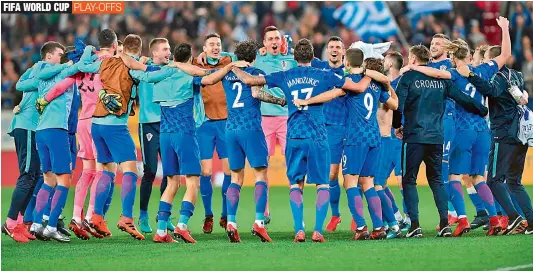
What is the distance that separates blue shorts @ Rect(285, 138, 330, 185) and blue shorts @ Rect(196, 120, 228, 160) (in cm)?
221

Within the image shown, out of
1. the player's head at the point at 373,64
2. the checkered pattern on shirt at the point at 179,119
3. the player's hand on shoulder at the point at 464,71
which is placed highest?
the player's head at the point at 373,64

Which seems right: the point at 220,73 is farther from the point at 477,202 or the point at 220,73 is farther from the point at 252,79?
the point at 477,202

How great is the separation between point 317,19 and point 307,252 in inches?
570

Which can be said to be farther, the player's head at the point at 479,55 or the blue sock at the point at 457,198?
the player's head at the point at 479,55

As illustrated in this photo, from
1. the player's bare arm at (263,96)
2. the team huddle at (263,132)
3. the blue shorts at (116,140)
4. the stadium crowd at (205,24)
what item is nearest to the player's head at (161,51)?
the team huddle at (263,132)

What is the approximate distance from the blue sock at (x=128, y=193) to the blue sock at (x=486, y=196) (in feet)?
13.4

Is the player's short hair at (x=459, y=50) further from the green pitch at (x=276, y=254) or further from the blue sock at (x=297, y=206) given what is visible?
the blue sock at (x=297, y=206)

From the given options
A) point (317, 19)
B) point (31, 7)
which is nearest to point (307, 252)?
point (31, 7)

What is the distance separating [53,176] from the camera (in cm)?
1325

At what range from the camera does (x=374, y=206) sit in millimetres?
12430

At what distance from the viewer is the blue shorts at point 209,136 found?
1415 cm

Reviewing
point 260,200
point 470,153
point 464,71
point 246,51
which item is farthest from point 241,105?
point 470,153

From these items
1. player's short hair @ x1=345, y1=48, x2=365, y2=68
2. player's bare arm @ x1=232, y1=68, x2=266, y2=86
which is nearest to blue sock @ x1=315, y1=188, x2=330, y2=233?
player's bare arm @ x1=232, y1=68, x2=266, y2=86

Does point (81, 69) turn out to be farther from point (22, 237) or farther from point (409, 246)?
point (409, 246)
